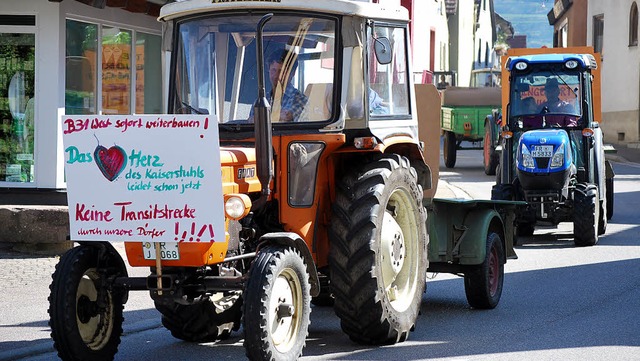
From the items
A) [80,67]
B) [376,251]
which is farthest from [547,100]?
[376,251]

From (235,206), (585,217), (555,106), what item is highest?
(555,106)

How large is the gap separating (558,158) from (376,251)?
8.43m

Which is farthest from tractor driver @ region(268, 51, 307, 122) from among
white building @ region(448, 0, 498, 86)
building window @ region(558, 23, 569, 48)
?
building window @ region(558, 23, 569, 48)

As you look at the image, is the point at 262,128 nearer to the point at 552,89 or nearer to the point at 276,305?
the point at 276,305

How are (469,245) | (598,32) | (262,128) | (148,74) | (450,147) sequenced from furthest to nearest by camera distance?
(598,32) → (450,147) → (148,74) → (469,245) → (262,128)

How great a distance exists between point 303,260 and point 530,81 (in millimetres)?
10289

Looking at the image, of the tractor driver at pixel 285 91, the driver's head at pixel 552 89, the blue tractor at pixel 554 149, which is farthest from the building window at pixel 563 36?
the tractor driver at pixel 285 91

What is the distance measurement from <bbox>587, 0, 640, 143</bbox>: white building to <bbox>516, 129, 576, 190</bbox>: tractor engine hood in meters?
26.5

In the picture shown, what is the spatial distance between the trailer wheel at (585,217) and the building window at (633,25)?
28461 millimetres

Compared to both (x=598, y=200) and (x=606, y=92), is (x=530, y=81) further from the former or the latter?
(x=606, y=92)

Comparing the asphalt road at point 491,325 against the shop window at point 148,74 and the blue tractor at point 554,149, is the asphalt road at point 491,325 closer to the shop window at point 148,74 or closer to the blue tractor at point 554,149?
the blue tractor at point 554,149

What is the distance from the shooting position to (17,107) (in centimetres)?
1623

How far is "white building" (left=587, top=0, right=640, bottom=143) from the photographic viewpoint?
4262cm

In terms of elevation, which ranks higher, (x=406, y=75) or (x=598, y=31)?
(x=598, y=31)
